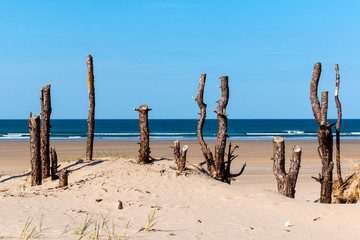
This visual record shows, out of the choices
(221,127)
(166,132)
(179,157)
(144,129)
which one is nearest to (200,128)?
(221,127)

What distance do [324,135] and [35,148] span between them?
887cm

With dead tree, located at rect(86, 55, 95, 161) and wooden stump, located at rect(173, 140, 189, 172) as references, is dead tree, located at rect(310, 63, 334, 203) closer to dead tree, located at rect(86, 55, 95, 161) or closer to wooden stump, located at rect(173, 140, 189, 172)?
wooden stump, located at rect(173, 140, 189, 172)

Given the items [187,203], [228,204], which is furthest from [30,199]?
[228,204]

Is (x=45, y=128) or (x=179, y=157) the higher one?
(x=45, y=128)

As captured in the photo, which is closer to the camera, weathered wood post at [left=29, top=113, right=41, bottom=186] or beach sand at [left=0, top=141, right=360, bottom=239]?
beach sand at [left=0, top=141, right=360, bottom=239]

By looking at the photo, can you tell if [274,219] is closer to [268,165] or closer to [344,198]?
[344,198]

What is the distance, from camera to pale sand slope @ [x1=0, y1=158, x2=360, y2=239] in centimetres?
830

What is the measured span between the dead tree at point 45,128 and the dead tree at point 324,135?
27.7 feet

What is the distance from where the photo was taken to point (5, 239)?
6449 mm

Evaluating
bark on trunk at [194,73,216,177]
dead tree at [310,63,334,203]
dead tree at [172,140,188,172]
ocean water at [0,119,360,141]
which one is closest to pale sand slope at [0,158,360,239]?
dead tree at [172,140,188,172]

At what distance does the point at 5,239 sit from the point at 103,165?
9327 mm

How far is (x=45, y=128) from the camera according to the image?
1538 cm

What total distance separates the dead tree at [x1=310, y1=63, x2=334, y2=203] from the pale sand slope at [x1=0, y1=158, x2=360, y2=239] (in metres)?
1.29

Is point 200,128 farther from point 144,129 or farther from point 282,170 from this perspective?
point 282,170
